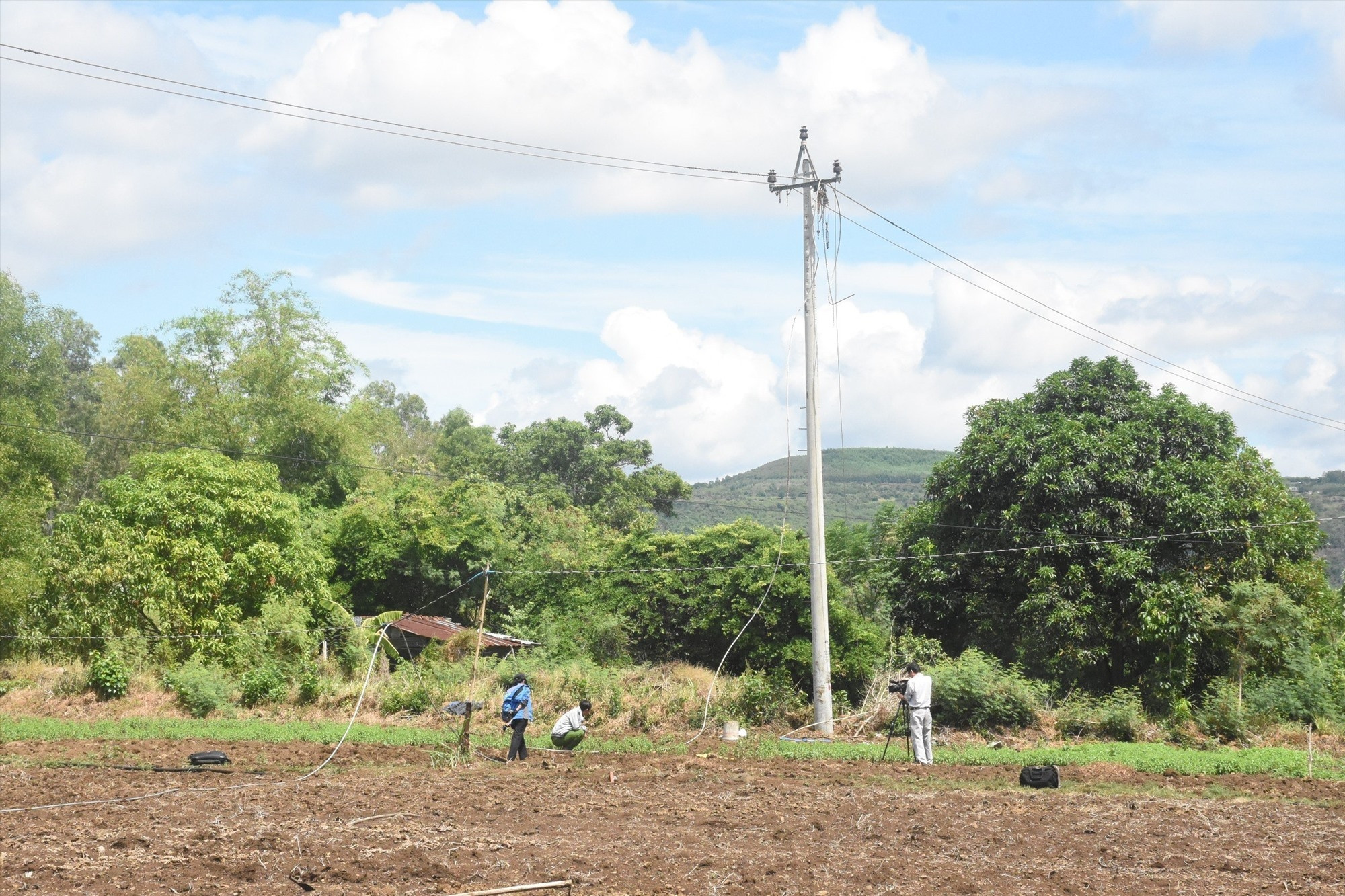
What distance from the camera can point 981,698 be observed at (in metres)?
23.5

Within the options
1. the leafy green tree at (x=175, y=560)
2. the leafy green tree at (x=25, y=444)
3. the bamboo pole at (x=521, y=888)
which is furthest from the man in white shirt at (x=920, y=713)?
the leafy green tree at (x=25, y=444)

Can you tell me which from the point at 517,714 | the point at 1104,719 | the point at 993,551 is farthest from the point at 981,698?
the point at 517,714

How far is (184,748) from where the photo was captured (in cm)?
2019

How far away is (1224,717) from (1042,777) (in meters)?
9.69

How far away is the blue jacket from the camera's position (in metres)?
19.0

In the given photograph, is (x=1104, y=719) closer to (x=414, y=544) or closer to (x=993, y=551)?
(x=993, y=551)

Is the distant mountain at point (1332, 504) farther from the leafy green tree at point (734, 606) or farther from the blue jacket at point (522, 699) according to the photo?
the blue jacket at point (522, 699)

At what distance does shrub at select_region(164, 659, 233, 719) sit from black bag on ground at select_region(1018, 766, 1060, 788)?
1853 cm

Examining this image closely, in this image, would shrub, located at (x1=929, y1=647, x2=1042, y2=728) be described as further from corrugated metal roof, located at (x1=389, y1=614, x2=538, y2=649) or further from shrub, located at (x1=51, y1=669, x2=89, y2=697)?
shrub, located at (x1=51, y1=669, x2=89, y2=697)

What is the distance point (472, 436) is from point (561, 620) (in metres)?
38.8

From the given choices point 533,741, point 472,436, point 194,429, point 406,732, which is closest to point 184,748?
point 406,732

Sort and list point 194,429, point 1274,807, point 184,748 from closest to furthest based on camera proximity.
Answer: point 1274,807
point 184,748
point 194,429

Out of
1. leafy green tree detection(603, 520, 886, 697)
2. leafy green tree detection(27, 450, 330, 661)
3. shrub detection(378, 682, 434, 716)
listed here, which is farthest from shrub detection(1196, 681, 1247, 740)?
leafy green tree detection(27, 450, 330, 661)

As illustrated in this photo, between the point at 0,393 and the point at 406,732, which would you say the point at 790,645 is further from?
the point at 0,393
